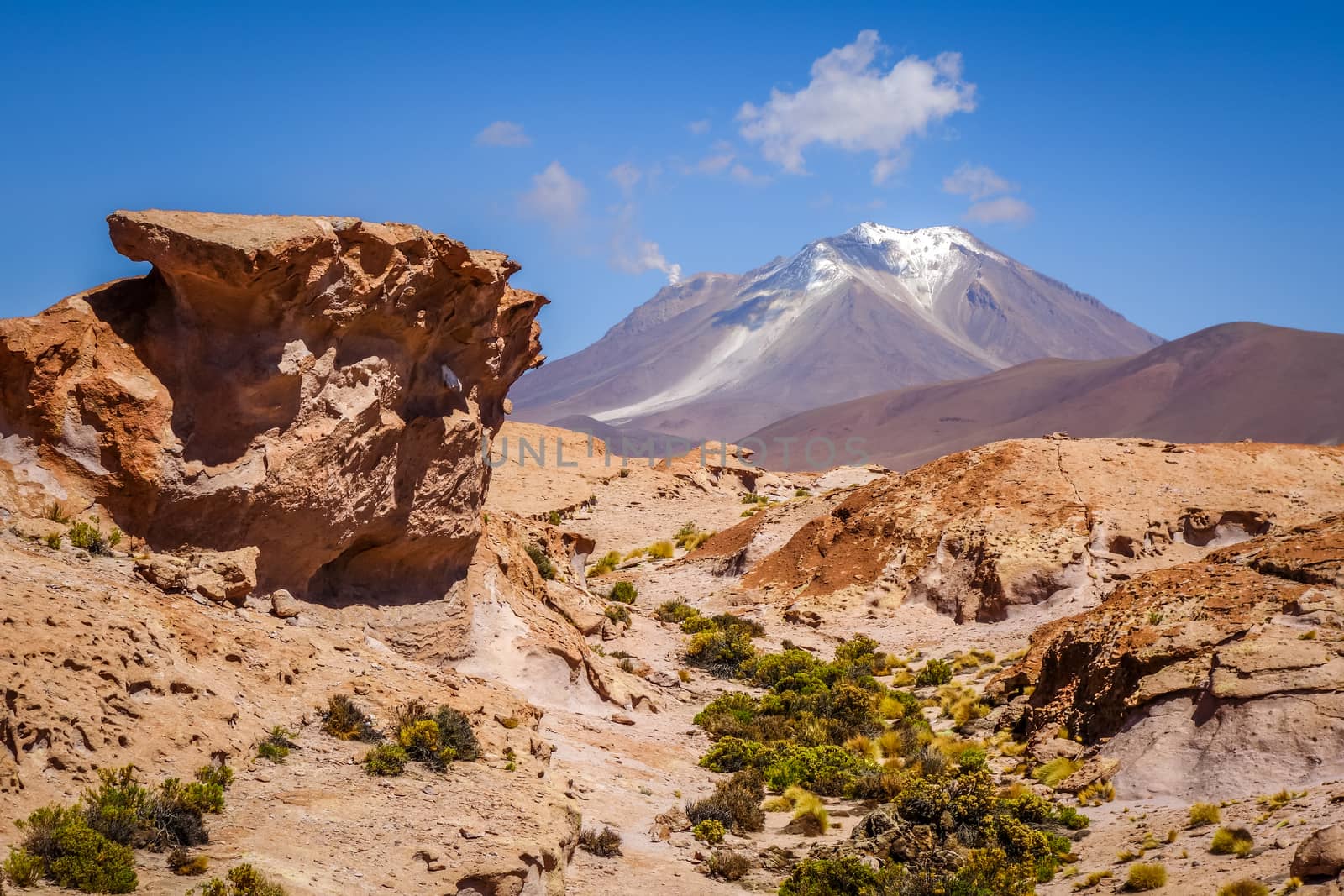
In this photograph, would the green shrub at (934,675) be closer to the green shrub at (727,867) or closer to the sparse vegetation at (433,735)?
the green shrub at (727,867)

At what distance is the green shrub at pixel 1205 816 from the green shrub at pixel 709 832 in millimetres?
4009

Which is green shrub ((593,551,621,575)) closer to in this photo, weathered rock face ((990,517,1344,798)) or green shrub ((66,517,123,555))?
weathered rock face ((990,517,1344,798))

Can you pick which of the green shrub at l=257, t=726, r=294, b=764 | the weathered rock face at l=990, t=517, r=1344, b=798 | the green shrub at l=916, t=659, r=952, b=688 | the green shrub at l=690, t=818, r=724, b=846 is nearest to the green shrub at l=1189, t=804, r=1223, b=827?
the weathered rock face at l=990, t=517, r=1344, b=798

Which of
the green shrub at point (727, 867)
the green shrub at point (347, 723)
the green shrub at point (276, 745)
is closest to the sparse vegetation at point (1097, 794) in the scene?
the green shrub at point (727, 867)

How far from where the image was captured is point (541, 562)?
17.7 meters

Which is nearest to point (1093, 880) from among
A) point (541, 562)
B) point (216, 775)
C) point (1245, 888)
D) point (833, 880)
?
point (1245, 888)

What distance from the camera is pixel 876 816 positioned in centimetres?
1046

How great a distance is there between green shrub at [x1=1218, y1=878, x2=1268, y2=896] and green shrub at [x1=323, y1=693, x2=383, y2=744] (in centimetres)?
628

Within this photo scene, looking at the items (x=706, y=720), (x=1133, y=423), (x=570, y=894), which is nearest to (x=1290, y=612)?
(x=706, y=720)

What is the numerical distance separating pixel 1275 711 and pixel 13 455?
11433mm

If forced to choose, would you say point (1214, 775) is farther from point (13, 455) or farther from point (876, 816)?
point (13, 455)

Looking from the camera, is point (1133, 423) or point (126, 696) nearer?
point (126, 696)

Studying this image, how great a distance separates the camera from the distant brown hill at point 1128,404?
118 metres

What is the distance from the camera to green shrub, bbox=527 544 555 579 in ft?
57.8
